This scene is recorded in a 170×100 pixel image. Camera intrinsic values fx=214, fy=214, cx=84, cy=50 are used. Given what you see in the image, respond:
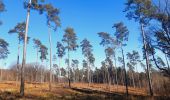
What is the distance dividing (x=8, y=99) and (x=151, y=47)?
1322 centimetres

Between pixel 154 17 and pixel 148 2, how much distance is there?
25.6 feet

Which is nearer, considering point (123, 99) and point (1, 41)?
point (123, 99)

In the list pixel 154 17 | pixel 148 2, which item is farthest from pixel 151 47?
pixel 148 2

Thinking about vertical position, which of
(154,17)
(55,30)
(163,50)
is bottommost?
(163,50)

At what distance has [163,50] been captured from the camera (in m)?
18.9

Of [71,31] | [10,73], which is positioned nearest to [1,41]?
[71,31]

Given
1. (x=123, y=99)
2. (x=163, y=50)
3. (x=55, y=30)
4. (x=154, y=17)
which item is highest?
(x=55, y=30)

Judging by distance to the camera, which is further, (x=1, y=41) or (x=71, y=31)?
(x=71, y=31)

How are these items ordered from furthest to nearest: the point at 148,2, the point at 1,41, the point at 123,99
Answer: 1. the point at 1,41
2. the point at 148,2
3. the point at 123,99

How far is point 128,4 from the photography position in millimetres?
29078

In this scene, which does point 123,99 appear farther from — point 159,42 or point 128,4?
point 128,4

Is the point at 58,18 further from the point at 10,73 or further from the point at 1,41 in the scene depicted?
the point at 10,73

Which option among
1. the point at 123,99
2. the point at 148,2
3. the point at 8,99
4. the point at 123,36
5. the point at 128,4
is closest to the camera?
the point at 8,99

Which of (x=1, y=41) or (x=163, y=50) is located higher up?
(x=1, y=41)
